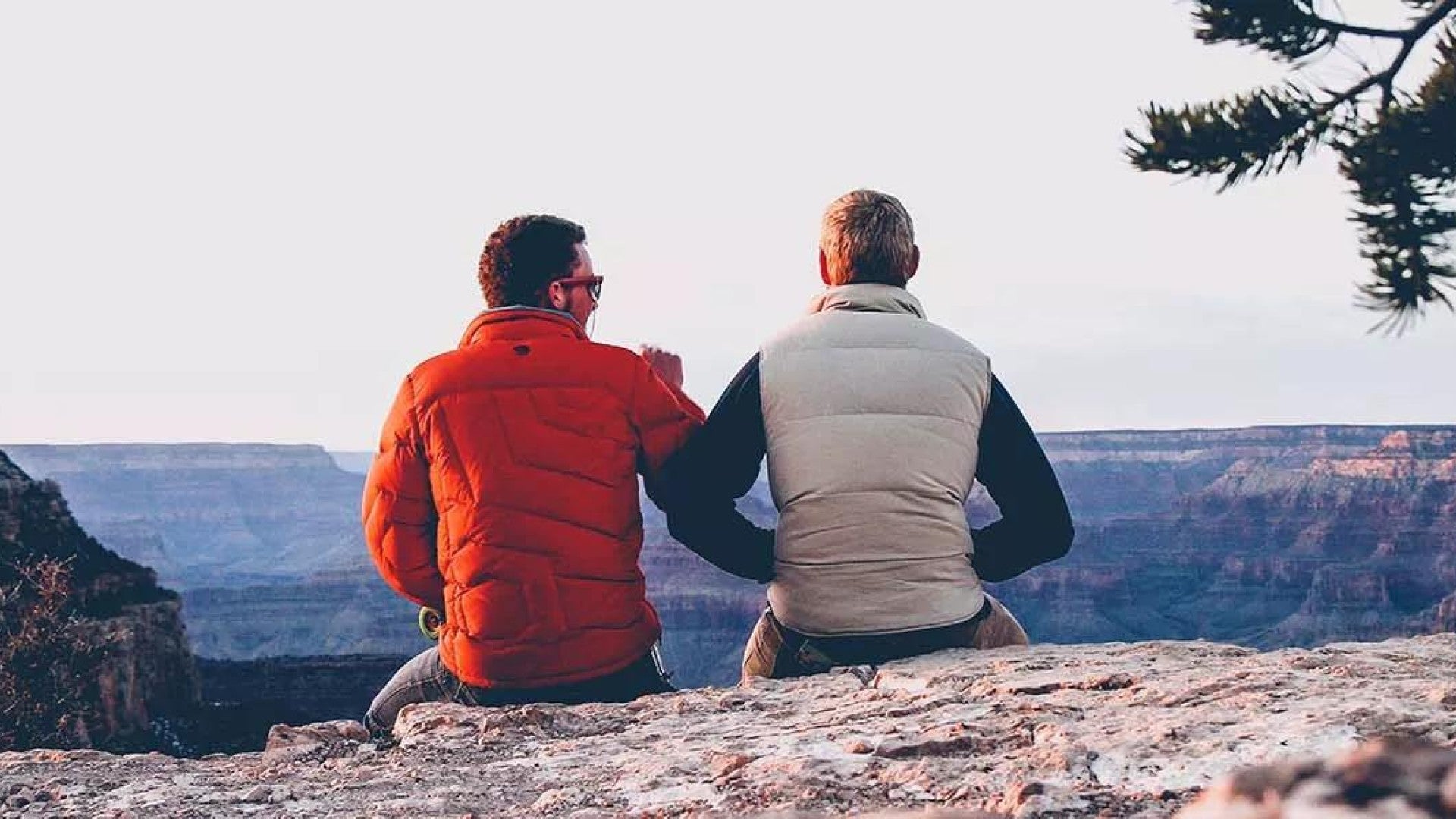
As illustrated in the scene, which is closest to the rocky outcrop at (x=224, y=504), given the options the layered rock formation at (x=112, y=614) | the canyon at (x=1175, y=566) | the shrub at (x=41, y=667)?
the canyon at (x=1175, y=566)

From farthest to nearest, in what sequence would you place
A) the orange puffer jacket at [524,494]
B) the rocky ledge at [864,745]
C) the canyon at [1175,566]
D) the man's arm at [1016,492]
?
the canyon at [1175,566] < the man's arm at [1016,492] < the orange puffer jacket at [524,494] < the rocky ledge at [864,745]

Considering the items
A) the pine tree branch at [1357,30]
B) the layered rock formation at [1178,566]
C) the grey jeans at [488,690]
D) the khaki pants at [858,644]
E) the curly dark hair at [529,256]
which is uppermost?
the pine tree branch at [1357,30]

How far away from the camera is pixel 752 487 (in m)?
4.23

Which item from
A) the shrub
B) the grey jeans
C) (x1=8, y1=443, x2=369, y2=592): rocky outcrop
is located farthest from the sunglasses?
(x1=8, y1=443, x2=369, y2=592): rocky outcrop

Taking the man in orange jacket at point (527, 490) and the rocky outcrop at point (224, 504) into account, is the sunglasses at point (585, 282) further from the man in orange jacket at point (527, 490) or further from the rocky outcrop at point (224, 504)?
the rocky outcrop at point (224, 504)

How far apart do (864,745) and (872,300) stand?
137cm

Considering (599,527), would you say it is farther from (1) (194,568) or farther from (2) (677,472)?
(1) (194,568)

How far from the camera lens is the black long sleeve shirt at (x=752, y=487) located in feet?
13.4

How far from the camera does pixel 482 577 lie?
13.1 feet

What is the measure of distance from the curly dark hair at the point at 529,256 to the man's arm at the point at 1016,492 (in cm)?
118

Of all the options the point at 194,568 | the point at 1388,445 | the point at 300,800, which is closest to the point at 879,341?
the point at 300,800

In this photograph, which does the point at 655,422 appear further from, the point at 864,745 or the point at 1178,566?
the point at 1178,566

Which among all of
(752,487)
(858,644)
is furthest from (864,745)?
(752,487)

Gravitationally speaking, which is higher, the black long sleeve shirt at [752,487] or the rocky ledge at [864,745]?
the black long sleeve shirt at [752,487]
